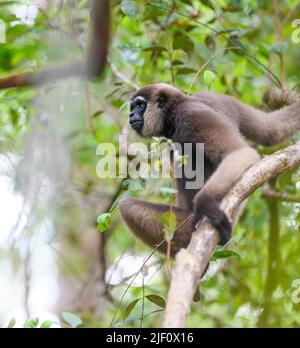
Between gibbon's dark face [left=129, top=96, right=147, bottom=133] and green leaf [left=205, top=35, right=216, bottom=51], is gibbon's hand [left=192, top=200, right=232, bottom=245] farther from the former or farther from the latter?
green leaf [left=205, top=35, right=216, bottom=51]

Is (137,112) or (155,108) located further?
(137,112)

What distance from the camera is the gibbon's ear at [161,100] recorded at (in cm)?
623

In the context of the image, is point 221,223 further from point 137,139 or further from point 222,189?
point 137,139

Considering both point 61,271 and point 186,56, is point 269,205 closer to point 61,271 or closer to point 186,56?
point 186,56

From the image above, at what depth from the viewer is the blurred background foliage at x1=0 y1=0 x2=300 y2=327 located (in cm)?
669

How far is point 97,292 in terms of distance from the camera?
871 centimetres

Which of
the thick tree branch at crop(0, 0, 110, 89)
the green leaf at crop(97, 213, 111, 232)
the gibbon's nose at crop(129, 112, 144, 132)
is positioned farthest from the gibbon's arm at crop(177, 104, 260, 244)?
the thick tree branch at crop(0, 0, 110, 89)

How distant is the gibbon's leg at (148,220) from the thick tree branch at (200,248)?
1468 mm

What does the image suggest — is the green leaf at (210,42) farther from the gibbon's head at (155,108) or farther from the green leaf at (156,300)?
the green leaf at (156,300)

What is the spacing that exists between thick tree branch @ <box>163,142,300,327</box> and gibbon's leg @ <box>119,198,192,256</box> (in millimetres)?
1468

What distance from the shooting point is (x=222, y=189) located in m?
4.50

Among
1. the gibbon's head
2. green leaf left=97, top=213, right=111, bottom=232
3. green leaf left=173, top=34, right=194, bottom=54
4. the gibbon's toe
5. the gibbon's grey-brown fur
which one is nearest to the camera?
the gibbon's toe

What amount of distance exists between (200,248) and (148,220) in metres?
2.55

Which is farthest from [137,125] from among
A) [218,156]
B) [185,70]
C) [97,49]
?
[97,49]
